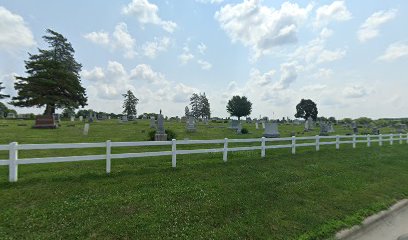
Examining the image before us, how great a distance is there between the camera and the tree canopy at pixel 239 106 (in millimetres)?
91625


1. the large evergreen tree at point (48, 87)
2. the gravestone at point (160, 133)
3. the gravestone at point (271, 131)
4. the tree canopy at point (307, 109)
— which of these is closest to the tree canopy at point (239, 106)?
the tree canopy at point (307, 109)

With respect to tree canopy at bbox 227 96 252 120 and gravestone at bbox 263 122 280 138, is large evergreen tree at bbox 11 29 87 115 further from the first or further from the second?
tree canopy at bbox 227 96 252 120

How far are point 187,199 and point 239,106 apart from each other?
3377 inches

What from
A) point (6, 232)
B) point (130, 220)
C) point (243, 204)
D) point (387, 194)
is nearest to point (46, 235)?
point (6, 232)

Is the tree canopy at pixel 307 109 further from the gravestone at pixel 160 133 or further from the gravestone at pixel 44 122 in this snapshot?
the gravestone at pixel 160 133

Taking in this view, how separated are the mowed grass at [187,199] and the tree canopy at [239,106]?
8064 cm

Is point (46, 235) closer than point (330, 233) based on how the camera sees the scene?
Yes

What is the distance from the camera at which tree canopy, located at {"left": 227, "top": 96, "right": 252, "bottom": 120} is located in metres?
91.6

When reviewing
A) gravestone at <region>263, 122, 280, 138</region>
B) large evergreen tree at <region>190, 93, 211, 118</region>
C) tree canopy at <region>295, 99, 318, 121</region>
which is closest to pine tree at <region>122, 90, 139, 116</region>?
large evergreen tree at <region>190, 93, 211, 118</region>

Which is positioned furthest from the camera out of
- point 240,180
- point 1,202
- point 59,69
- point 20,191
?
point 59,69

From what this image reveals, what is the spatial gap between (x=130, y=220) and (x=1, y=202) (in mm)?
2763

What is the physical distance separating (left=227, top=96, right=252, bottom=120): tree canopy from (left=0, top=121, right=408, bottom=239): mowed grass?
80639 mm

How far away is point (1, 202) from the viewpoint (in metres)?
5.86

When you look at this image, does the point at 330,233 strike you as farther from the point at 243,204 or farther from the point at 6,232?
the point at 6,232
